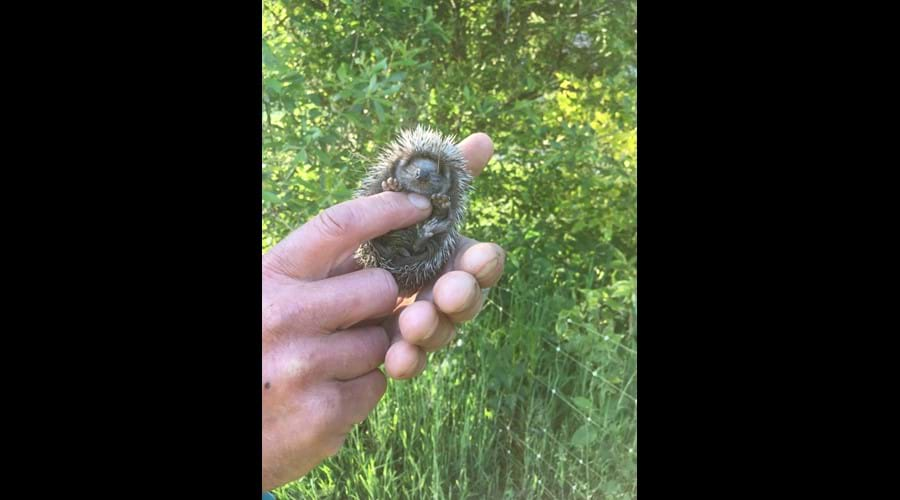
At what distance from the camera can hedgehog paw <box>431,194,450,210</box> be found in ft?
4.54

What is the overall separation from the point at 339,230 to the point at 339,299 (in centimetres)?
11

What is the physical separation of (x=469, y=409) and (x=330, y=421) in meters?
0.24

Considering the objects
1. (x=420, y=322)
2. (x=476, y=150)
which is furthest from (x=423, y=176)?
(x=420, y=322)

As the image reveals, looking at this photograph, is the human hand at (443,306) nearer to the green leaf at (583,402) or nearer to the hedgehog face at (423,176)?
the hedgehog face at (423,176)

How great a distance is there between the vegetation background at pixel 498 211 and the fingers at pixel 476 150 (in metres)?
0.02

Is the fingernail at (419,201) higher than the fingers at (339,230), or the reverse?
the fingernail at (419,201)

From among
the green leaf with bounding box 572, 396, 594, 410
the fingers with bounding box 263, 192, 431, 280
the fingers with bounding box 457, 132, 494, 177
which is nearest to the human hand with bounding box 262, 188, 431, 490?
the fingers with bounding box 263, 192, 431, 280

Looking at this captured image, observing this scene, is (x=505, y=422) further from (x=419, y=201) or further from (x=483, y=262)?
(x=419, y=201)

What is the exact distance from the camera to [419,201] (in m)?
1.38

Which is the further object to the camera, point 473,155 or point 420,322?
point 473,155

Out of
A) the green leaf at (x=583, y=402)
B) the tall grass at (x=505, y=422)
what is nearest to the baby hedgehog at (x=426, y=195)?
the tall grass at (x=505, y=422)

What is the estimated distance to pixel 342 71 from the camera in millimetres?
1463

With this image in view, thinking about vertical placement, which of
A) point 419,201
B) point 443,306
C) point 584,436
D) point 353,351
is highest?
point 419,201

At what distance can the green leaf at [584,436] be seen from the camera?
147cm
